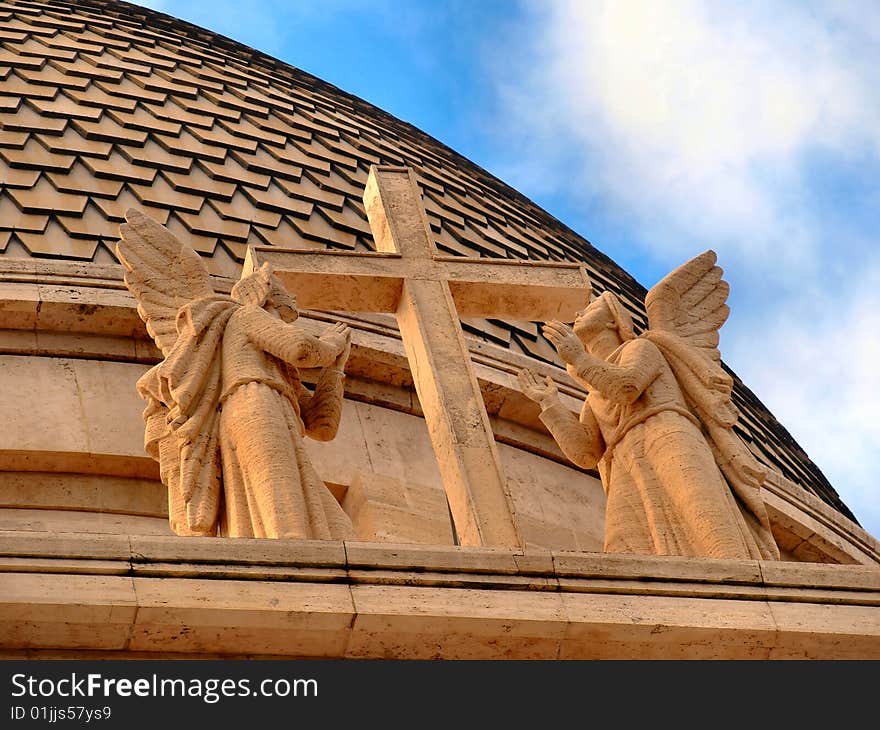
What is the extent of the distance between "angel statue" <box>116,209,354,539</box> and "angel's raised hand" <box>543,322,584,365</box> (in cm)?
97

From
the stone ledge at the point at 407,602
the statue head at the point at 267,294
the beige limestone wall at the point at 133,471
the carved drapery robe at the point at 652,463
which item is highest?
the beige limestone wall at the point at 133,471

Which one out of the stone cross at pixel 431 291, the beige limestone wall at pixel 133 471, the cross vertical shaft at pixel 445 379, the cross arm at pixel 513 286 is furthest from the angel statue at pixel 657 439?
the beige limestone wall at pixel 133 471

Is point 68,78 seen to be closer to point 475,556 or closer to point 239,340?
point 239,340

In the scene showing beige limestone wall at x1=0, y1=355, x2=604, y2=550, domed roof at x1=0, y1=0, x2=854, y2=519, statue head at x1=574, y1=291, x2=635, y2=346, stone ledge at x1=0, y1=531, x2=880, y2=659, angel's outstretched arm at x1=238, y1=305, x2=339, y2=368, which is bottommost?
stone ledge at x1=0, y1=531, x2=880, y2=659

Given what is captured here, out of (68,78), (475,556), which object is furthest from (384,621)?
(68,78)

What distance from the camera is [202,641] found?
7980 mm

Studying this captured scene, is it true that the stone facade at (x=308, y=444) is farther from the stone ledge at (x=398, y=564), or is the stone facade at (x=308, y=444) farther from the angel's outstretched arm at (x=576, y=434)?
the angel's outstretched arm at (x=576, y=434)

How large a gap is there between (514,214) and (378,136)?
5.20ft

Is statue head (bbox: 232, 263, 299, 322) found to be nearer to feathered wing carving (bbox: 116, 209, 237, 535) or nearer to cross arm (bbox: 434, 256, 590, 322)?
feathered wing carving (bbox: 116, 209, 237, 535)

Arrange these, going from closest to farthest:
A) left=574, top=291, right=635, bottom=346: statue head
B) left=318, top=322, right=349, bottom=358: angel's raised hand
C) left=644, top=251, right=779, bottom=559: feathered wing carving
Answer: left=318, top=322, right=349, bottom=358: angel's raised hand → left=644, top=251, right=779, bottom=559: feathered wing carving → left=574, top=291, right=635, bottom=346: statue head

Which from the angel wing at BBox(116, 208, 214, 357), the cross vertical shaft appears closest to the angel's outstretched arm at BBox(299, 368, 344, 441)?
the cross vertical shaft

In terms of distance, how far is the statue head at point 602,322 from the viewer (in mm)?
11133

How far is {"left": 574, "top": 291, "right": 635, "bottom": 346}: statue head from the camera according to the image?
36.5 ft

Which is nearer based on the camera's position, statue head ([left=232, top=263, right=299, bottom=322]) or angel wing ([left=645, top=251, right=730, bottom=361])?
statue head ([left=232, top=263, right=299, bottom=322])
